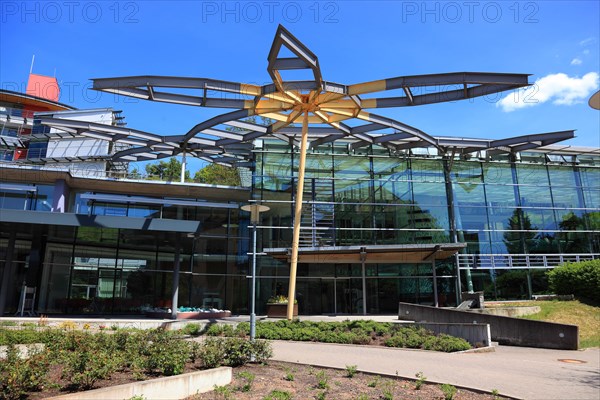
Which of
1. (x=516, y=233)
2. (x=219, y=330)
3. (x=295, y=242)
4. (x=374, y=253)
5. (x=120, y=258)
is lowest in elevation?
(x=219, y=330)

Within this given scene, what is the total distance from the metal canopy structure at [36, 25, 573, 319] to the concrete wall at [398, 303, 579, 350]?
7.14 meters

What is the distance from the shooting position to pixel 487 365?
458 inches

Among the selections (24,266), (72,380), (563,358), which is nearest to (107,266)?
(24,266)

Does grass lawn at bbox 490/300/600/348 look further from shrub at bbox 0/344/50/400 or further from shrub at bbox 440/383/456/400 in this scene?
shrub at bbox 0/344/50/400

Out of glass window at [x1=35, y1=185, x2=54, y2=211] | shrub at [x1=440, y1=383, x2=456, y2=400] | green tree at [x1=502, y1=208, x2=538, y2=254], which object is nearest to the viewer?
shrub at [x1=440, y1=383, x2=456, y2=400]

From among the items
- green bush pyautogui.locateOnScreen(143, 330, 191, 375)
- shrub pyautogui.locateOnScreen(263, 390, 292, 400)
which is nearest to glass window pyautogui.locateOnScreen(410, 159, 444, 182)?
green bush pyautogui.locateOnScreen(143, 330, 191, 375)

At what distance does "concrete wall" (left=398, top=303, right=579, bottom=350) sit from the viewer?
51.8 feet

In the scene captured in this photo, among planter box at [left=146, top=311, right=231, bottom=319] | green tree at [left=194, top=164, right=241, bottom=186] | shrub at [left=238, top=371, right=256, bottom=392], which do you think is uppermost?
green tree at [left=194, top=164, right=241, bottom=186]

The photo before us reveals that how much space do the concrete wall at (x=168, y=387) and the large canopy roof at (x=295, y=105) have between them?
12.5 meters

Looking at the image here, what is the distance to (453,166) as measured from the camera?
31.1 meters

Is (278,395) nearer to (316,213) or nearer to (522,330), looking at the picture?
(522,330)

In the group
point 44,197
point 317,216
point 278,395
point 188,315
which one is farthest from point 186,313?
point 278,395

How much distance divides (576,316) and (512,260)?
1044cm

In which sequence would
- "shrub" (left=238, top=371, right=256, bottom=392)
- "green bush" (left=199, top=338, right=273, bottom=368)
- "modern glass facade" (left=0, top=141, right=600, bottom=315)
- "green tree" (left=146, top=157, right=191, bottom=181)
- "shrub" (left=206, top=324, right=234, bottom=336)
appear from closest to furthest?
"shrub" (left=238, top=371, right=256, bottom=392) → "green bush" (left=199, top=338, right=273, bottom=368) → "shrub" (left=206, top=324, right=234, bottom=336) → "modern glass facade" (left=0, top=141, right=600, bottom=315) → "green tree" (left=146, top=157, right=191, bottom=181)
